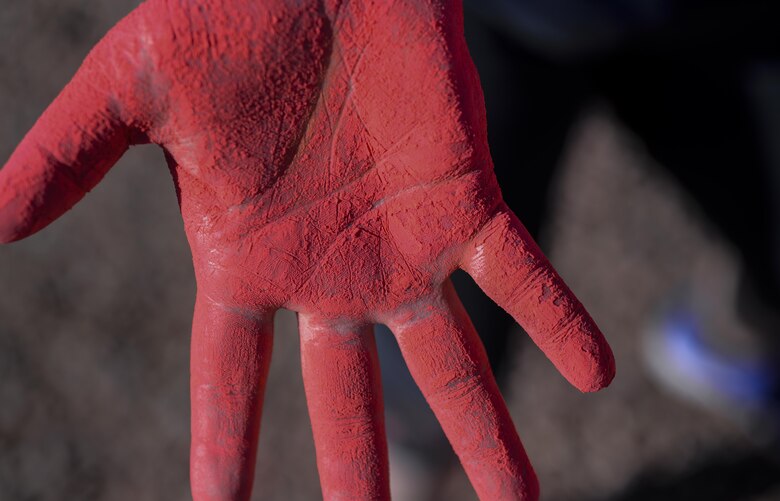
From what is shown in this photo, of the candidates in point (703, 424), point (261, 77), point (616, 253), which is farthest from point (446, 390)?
point (616, 253)

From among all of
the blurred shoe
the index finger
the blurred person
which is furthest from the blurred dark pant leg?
the index finger

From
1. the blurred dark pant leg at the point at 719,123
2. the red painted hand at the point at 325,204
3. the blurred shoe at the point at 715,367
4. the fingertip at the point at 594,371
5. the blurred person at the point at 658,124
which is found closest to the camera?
the red painted hand at the point at 325,204

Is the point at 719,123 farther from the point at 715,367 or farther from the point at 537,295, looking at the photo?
the point at 537,295

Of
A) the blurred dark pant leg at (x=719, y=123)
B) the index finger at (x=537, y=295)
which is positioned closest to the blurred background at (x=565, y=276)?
the blurred dark pant leg at (x=719, y=123)

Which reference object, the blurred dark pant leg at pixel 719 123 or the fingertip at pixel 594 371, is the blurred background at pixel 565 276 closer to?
the blurred dark pant leg at pixel 719 123

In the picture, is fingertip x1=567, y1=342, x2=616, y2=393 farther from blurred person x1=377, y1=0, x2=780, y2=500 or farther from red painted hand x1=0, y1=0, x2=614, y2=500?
blurred person x1=377, y1=0, x2=780, y2=500

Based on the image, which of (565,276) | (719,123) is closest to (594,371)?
(719,123)
